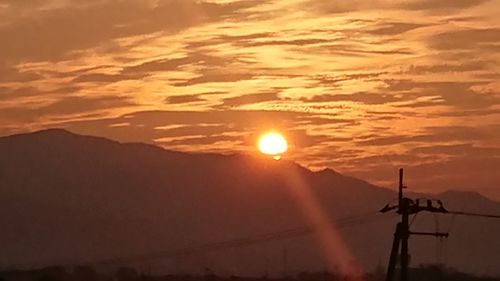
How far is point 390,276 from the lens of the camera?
7669cm

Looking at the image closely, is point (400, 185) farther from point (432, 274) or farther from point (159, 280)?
point (432, 274)

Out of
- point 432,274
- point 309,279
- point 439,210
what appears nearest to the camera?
point 439,210

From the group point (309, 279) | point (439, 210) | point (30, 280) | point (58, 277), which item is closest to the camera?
point (439, 210)

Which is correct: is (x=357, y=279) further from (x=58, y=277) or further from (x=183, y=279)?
(x=58, y=277)

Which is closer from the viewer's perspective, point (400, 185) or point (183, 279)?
point (400, 185)

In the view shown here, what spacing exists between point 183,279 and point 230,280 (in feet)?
16.2

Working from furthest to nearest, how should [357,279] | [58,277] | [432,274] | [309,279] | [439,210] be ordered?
[432,274]
[309,279]
[357,279]
[58,277]
[439,210]

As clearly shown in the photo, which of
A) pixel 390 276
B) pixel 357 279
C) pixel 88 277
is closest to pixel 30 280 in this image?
pixel 88 277

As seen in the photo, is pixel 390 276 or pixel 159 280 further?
pixel 159 280

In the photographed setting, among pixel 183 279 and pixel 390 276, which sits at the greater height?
pixel 183 279

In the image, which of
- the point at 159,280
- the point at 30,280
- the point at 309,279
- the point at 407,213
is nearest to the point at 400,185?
the point at 407,213

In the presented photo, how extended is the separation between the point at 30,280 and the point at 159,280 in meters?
19.0

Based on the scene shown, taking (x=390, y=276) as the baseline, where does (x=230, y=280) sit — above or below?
above

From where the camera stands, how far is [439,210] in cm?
7400
